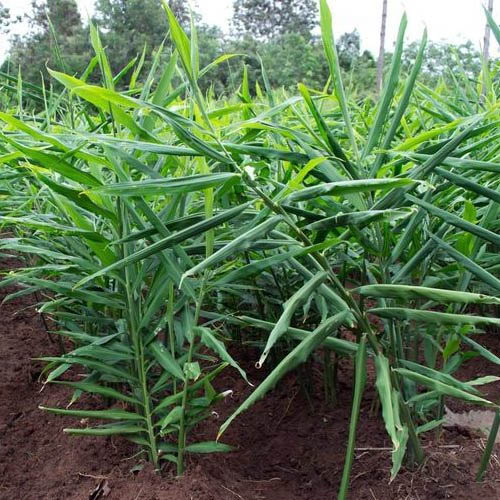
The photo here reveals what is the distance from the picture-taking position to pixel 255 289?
118cm

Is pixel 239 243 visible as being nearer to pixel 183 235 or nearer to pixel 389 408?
pixel 183 235

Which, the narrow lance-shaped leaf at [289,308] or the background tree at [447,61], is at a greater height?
the background tree at [447,61]

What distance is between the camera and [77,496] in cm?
112

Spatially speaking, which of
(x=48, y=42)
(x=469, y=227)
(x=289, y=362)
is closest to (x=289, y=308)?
(x=289, y=362)

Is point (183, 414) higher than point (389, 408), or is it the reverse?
point (389, 408)

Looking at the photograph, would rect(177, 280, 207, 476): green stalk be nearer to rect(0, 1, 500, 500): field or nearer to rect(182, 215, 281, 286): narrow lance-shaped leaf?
rect(0, 1, 500, 500): field

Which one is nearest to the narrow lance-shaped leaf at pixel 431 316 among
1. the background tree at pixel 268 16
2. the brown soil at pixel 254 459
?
the brown soil at pixel 254 459

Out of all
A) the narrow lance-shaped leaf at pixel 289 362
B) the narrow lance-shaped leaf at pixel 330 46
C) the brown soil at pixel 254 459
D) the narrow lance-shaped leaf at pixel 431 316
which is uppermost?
the narrow lance-shaped leaf at pixel 330 46

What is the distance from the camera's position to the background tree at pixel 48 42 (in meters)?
20.9

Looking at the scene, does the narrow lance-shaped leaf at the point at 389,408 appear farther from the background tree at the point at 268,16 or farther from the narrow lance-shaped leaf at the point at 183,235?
the background tree at the point at 268,16

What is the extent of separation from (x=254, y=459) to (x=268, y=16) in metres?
35.8

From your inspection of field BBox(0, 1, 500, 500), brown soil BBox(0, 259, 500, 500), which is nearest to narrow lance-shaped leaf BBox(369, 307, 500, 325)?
field BBox(0, 1, 500, 500)

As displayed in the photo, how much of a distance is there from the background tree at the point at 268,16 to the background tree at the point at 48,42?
11533mm

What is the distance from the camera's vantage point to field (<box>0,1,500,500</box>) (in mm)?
828
